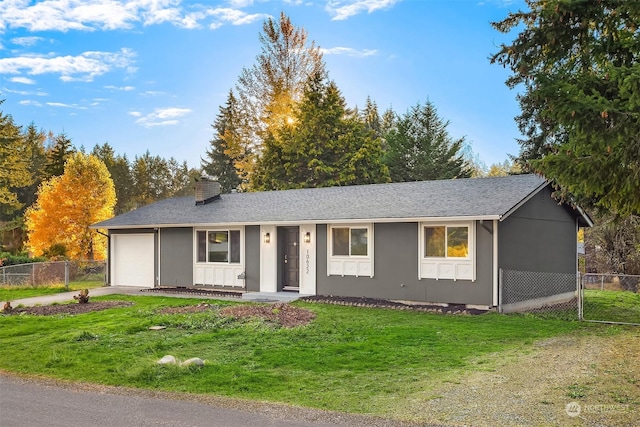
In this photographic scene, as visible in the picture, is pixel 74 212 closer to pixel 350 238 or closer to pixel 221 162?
pixel 221 162

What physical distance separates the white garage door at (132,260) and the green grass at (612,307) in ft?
48.6

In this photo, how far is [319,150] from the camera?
1293 inches

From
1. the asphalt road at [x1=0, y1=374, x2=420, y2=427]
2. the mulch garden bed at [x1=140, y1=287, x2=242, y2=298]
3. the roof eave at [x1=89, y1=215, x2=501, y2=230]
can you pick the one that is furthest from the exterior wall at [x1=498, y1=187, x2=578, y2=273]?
the asphalt road at [x1=0, y1=374, x2=420, y2=427]

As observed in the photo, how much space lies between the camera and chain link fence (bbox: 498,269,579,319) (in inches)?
555

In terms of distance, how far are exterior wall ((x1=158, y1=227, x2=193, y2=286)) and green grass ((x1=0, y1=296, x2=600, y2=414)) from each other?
5987mm

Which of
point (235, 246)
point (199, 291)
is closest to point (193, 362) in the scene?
point (235, 246)

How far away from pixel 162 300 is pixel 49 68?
1718 cm

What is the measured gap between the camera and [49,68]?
27.8 meters

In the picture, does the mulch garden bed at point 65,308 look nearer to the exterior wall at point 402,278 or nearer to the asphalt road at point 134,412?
the exterior wall at point 402,278

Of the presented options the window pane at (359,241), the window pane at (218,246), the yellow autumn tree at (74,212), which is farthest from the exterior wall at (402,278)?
the yellow autumn tree at (74,212)

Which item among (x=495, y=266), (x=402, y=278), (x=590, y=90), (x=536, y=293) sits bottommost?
(x=536, y=293)

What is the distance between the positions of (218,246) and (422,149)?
23494 mm

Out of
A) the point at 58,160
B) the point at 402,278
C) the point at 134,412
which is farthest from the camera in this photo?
the point at 58,160

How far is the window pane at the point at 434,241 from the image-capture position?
15000mm
